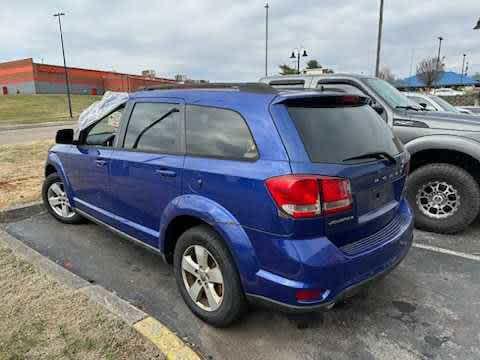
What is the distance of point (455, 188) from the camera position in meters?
4.25

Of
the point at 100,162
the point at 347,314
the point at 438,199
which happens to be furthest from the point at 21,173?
the point at 438,199

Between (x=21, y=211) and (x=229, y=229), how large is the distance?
4.02 meters

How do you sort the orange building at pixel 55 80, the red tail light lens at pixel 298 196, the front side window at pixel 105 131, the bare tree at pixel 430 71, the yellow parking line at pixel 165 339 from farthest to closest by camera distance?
the orange building at pixel 55 80, the bare tree at pixel 430 71, the front side window at pixel 105 131, the yellow parking line at pixel 165 339, the red tail light lens at pixel 298 196

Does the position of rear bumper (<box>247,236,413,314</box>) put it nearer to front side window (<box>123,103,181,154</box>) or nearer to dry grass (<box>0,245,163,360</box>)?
dry grass (<box>0,245,163,360</box>)

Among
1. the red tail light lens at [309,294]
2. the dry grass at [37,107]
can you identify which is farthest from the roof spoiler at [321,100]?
the dry grass at [37,107]

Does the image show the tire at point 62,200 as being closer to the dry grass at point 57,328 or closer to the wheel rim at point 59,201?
the wheel rim at point 59,201

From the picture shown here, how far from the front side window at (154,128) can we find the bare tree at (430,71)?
170ft

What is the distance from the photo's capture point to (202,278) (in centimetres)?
267

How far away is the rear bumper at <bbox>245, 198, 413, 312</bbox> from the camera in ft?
6.93

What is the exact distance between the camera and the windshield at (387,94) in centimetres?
483

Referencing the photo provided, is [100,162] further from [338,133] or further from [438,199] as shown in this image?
[438,199]

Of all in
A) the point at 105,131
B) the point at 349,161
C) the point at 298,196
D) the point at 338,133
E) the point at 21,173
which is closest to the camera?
the point at 298,196

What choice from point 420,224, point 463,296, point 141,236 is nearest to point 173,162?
point 141,236

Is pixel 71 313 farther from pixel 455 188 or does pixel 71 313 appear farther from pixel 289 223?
pixel 455 188
